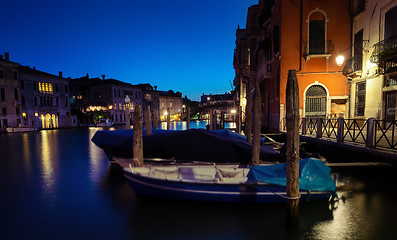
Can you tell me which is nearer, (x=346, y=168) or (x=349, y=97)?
(x=346, y=168)

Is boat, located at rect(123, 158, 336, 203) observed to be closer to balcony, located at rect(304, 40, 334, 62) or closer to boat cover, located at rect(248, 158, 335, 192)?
boat cover, located at rect(248, 158, 335, 192)

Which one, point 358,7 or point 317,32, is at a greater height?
point 358,7

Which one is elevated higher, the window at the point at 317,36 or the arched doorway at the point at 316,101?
the window at the point at 317,36

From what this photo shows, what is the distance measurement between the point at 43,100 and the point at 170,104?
35035 mm

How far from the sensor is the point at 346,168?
9500 millimetres

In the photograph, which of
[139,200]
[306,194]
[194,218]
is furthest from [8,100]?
[306,194]

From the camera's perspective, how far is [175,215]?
5727mm

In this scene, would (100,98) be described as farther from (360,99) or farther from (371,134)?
(371,134)

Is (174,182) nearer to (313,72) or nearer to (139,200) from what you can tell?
(139,200)

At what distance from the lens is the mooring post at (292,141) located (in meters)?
4.92

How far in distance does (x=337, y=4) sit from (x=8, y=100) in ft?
119

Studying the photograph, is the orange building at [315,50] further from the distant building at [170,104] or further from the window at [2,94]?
the distant building at [170,104]

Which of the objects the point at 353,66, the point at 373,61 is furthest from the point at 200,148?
the point at 353,66

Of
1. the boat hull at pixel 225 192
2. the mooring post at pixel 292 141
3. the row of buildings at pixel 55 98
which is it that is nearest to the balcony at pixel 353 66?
the boat hull at pixel 225 192
